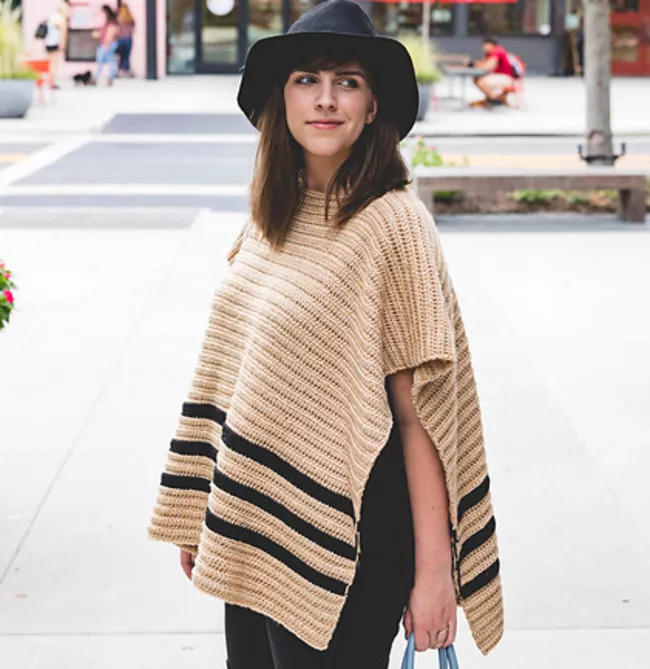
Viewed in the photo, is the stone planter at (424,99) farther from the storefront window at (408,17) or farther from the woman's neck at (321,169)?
the woman's neck at (321,169)

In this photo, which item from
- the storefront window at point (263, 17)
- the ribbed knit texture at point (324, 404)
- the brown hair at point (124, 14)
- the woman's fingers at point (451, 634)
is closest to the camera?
the ribbed knit texture at point (324, 404)

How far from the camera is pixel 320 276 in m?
2.26

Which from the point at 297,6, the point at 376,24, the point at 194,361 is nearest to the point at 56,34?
the point at 297,6

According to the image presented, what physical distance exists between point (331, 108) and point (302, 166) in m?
0.19

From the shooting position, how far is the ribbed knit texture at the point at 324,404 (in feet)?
7.20

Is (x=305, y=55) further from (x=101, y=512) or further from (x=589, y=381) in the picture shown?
(x=589, y=381)

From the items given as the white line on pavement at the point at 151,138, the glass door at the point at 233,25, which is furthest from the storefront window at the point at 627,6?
the white line on pavement at the point at 151,138

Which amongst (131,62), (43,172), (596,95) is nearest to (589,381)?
(596,95)

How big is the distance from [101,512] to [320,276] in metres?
2.92

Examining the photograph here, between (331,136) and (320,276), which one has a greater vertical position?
(331,136)

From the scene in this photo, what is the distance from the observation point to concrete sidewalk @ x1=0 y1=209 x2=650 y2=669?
13.1 ft

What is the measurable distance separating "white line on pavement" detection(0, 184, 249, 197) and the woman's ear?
38.0 feet

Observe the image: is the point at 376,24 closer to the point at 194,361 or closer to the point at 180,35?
the point at 180,35

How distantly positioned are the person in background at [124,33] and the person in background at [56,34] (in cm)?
123
